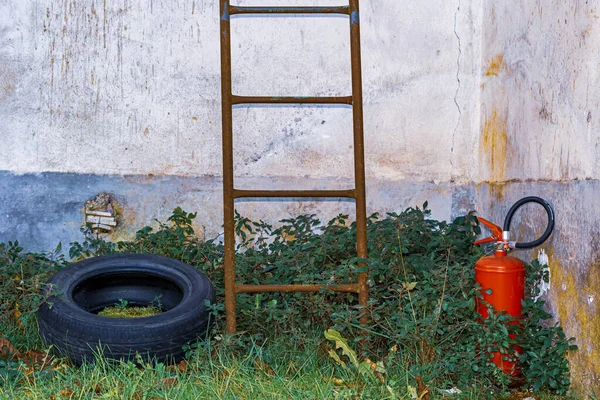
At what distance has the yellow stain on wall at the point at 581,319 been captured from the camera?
2.60 m

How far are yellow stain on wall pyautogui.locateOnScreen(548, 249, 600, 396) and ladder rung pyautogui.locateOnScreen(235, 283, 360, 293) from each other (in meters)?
0.86

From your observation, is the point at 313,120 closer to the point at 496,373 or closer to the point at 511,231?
the point at 511,231

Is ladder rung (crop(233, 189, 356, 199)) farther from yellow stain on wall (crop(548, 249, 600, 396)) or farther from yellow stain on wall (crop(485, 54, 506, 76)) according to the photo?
yellow stain on wall (crop(485, 54, 506, 76))

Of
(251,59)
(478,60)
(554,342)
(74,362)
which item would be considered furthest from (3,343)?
(478,60)

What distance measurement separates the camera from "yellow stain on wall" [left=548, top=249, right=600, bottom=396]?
8.52ft

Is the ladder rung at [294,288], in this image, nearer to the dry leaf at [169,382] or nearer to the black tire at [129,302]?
the black tire at [129,302]

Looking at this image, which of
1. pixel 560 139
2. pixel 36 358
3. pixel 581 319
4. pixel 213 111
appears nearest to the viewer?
pixel 581 319

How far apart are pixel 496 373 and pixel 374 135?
172 cm

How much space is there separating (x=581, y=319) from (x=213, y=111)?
2.28 metres

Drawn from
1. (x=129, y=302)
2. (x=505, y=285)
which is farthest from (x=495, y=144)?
(x=129, y=302)

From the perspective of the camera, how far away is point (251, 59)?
13.2ft

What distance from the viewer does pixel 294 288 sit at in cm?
311

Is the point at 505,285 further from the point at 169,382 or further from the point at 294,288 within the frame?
the point at 169,382

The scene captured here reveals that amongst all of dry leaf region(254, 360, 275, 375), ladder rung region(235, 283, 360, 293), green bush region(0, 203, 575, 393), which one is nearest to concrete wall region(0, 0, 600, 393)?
green bush region(0, 203, 575, 393)
